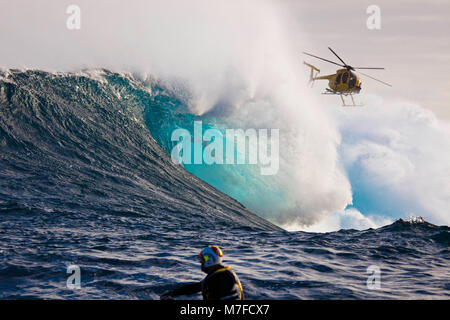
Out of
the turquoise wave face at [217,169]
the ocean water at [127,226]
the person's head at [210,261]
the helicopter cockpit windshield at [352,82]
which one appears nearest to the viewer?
the person's head at [210,261]

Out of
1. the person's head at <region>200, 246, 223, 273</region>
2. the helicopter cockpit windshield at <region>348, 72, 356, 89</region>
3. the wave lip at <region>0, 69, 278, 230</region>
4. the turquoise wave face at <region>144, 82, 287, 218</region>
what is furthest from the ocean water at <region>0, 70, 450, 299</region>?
the helicopter cockpit windshield at <region>348, 72, 356, 89</region>

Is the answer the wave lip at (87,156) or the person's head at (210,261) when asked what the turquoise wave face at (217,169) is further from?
the person's head at (210,261)

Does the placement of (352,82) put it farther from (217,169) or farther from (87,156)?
(87,156)

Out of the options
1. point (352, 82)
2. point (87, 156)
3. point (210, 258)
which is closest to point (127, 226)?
point (87, 156)

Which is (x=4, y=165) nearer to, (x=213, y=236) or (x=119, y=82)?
(x=213, y=236)

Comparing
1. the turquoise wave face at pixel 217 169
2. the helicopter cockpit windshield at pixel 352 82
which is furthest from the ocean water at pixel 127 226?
the helicopter cockpit windshield at pixel 352 82
